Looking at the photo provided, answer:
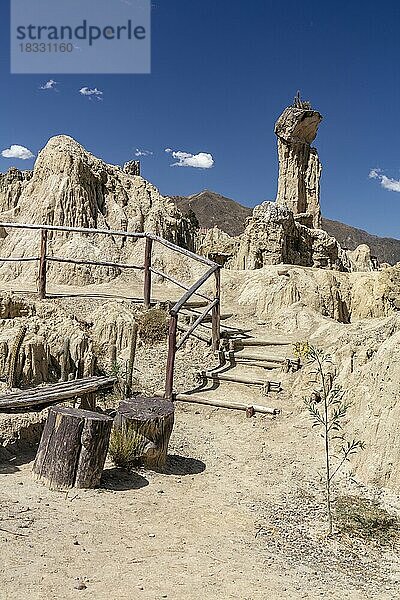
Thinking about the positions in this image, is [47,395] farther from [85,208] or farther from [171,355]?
[85,208]

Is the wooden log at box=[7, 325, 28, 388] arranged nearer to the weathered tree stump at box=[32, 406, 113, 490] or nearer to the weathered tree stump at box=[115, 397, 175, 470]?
the weathered tree stump at box=[115, 397, 175, 470]

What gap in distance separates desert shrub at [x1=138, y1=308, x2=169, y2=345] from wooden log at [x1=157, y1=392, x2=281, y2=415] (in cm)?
237

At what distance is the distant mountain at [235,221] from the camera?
83000mm

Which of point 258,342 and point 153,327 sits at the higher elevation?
point 153,327

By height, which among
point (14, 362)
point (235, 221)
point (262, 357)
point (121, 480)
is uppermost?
point (235, 221)

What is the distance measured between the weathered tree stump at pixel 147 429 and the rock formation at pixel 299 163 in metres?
23.5

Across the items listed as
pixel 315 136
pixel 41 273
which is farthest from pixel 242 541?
pixel 315 136

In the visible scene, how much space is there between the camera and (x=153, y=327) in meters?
11.6

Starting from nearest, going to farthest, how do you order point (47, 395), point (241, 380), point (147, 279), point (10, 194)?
point (47, 395)
point (241, 380)
point (147, 279)
point (10, 194)

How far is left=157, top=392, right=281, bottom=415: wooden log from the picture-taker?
8.74 metres

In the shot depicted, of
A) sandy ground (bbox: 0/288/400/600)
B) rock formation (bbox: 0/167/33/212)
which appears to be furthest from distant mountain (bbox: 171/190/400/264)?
sandy ground (bbox: 0/288/400/600)

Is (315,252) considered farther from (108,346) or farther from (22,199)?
(108,346)

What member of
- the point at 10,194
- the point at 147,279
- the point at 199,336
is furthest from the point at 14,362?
the point at 10,194

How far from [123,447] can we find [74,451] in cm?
82
